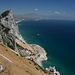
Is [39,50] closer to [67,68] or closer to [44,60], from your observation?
[44,60]

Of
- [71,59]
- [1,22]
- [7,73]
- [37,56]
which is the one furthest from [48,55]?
[7,73]

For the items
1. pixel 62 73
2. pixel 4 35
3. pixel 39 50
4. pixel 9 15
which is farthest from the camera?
pixel 39 50

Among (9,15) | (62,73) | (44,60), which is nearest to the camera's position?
(62,73)

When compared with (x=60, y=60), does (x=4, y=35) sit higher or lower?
higher

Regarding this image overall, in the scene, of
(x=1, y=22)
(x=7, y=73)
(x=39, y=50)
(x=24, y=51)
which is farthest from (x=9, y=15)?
(x=7, y=73)

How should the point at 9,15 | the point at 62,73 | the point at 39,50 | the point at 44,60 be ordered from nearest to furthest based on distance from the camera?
the point at 62,73
the point at 44,60
the point at 9,15
the point at 39,50

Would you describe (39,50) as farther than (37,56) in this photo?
Yes

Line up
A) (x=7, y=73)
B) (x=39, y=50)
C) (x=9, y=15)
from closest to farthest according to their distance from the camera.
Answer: (x=7, y=73)
(x=9, y=15)
(x=39, y=50)

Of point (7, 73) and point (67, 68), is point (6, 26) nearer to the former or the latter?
point (67, 68)

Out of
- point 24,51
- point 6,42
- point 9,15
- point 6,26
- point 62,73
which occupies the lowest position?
point 62,73

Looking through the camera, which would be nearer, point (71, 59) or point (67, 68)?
point (67, 68)
